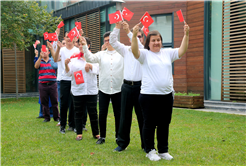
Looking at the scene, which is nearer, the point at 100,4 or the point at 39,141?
the point at 39,141

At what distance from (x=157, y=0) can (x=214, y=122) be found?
7.53 m

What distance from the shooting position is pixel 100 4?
Answer: 49.9 feet

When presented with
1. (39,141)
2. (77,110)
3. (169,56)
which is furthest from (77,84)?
(169,56)

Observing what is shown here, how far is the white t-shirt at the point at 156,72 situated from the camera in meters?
3.65

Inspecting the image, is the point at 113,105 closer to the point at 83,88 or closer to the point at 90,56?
the point at 83,88

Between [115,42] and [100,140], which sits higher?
[115,42]

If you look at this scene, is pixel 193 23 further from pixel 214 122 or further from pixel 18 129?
pixel 18 129

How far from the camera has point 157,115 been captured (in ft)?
12.6

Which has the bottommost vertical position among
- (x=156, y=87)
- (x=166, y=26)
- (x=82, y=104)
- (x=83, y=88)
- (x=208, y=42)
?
(x=82, y=104)

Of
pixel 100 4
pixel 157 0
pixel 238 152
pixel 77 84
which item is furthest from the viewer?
pixel 100 4

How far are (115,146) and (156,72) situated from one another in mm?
1732

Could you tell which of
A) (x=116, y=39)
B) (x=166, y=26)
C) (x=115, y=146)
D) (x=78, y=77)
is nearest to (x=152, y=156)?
(x=115, y=146)

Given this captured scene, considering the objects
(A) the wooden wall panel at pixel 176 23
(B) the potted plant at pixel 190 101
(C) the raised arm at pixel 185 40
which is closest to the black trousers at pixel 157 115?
(C) the raised arm at pixel 185 40

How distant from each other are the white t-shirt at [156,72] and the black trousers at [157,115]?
0.35ft
